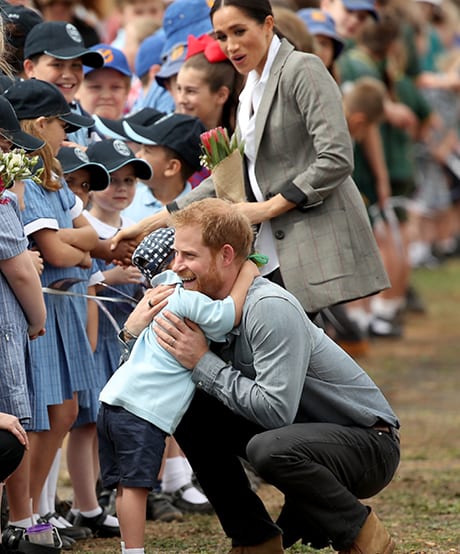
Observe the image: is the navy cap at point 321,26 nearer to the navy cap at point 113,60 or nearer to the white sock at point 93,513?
the navy cap at point 113,60

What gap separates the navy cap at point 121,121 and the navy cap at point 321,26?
1620mm

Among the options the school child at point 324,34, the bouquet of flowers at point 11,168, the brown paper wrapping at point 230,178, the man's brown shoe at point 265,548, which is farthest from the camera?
the school child at point 324,34

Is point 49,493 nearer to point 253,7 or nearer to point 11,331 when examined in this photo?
point 11,331

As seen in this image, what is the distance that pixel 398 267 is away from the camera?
12203 mm

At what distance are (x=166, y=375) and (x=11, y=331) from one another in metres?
0.55

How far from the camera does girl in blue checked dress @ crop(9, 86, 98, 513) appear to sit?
5.33m

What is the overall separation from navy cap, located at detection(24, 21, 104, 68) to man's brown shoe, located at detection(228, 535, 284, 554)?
7.57 feet

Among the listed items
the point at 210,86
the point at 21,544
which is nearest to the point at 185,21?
the point at 210,86

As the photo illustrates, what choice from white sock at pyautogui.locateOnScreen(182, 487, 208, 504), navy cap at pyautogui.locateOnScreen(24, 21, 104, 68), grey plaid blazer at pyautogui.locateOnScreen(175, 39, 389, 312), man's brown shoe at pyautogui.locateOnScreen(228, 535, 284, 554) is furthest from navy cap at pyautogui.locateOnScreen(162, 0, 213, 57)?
man's brown shoe at pyautogui.locateOnScreen(228, 535, 284, 554)

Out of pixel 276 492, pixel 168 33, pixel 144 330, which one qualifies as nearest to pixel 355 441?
pixel 144 330

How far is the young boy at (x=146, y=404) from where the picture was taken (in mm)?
4605

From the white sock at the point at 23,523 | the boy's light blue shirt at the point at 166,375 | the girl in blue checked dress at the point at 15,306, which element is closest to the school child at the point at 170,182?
the white sock at the point at 23,523

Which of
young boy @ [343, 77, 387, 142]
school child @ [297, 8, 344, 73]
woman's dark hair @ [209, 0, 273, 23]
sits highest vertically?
woman's dark hair @ [209, 0, 273, 23]

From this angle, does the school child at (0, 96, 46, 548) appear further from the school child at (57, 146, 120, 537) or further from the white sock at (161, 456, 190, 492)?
the white sock at (161, 456, 190, 492)
